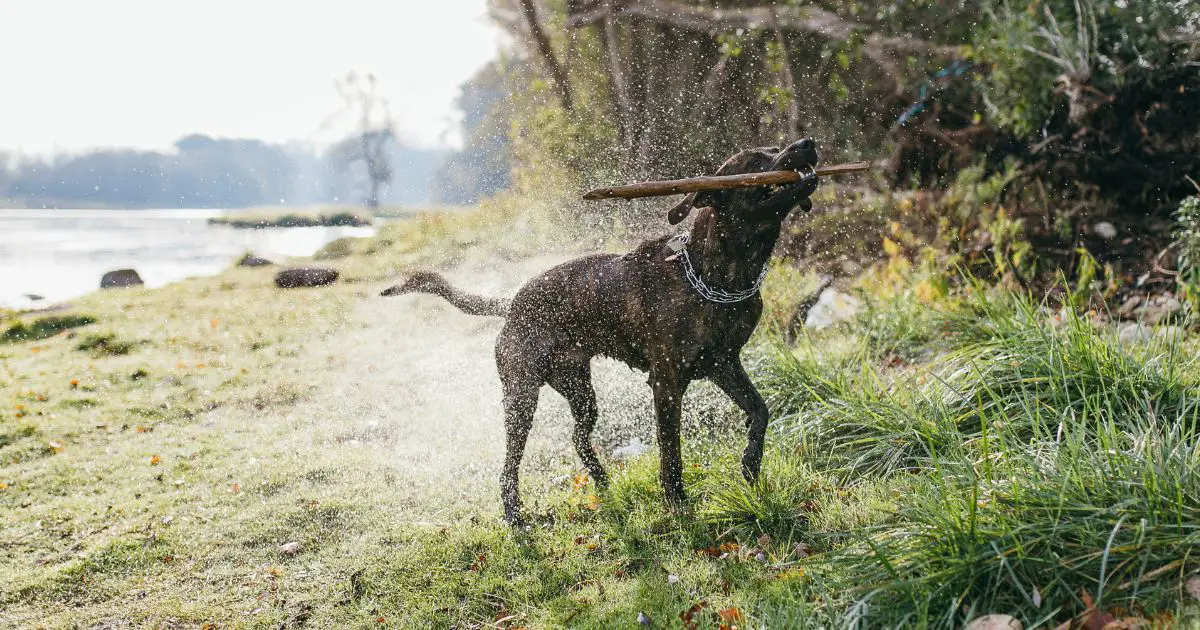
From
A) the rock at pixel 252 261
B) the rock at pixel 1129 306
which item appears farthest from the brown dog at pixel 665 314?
the rock at pixel 252 261

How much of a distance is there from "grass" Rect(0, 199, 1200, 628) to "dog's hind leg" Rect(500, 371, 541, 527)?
14 cm

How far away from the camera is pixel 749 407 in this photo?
12.6 feet

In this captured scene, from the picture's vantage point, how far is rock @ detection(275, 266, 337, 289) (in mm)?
14477

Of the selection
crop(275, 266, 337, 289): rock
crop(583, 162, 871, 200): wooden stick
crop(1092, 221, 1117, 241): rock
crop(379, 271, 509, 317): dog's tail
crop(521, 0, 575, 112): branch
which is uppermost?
crop(521, 0, 575, 112): branch

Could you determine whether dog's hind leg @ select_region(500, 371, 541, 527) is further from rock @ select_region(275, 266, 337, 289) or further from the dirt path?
rock @ select_region(275, 266, 337, 289)

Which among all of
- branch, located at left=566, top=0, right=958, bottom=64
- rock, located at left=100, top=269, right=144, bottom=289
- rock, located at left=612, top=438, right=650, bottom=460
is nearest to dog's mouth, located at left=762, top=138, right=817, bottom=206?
rock, located at left=612, top=438, right=650, bottom=460

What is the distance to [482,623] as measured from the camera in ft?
11.1

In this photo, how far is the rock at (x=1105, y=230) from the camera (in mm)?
7098

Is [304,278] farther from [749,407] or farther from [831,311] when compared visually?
[749,407]

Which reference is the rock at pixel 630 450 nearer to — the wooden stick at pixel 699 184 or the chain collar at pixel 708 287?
the chain collar at pixel 708 287

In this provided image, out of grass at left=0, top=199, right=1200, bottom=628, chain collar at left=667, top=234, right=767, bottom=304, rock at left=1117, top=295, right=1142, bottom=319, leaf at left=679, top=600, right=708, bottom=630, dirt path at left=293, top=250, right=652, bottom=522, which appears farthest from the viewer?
rock at left=1117, top=295, right=1142, bottom=319

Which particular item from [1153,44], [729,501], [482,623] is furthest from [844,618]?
[1153,44]

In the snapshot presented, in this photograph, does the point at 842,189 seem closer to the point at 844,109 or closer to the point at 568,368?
the point at 844,109

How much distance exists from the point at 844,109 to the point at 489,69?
14.5m
